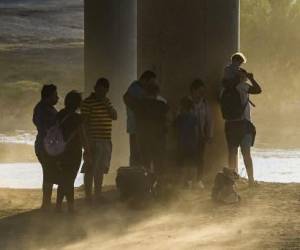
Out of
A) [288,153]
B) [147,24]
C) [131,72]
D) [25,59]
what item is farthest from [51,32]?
[147,24]

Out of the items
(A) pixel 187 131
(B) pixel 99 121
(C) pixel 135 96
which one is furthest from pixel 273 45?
(B) pixel 99 121

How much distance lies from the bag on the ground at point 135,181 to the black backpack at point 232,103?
1875mm

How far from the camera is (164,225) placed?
13852 mm

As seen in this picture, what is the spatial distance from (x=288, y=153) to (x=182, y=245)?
75.4 ft

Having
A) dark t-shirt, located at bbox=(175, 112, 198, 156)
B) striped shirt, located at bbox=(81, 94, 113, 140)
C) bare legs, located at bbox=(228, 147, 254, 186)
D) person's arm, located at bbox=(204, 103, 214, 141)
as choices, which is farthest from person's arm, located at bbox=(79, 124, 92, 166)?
bare legs, located at bbox=(228, 147, 254, 186)

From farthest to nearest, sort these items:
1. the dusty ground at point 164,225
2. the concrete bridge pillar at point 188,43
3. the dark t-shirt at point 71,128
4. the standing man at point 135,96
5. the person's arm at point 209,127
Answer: the concrete bridge pillar at point 188,43
the person's arm at point 209,127
the standing man at point 135,96
the dark t-shirt at point 71,128
the dusty ground at point 164,225

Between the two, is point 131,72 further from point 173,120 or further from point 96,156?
point 96,156

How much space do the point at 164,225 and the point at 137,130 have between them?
2.15 m

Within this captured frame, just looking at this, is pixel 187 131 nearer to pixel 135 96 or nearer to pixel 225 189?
pixel 135 96

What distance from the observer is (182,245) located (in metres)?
12.4

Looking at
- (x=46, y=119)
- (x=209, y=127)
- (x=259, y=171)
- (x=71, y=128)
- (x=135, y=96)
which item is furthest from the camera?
(x=259, y=171)

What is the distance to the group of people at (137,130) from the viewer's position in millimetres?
14281

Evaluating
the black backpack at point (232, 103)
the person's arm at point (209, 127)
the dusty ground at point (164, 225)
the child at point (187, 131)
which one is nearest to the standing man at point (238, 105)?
the black backpack at point (232, 103)

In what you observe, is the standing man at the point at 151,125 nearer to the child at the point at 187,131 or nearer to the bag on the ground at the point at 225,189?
the child at the point at 187,131
